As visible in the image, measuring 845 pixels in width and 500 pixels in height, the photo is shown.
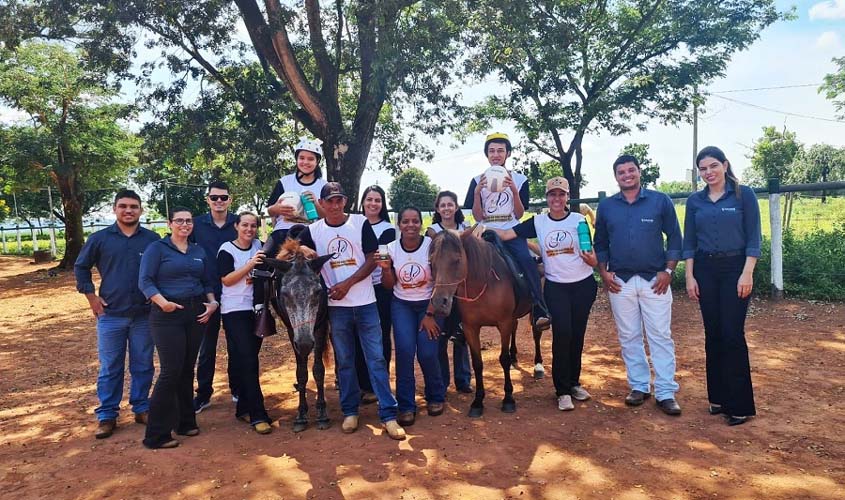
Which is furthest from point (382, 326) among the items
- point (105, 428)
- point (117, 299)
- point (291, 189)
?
point (105, 428)

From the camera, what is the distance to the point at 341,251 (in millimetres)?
4891

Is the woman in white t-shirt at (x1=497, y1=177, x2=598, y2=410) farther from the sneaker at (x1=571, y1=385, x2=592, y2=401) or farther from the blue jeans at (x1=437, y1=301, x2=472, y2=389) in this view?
the blue jeans at (x1=437, y1=301, x2=472, y2=389)

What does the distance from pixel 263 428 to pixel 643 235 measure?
4028 mm

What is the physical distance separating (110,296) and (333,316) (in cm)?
211

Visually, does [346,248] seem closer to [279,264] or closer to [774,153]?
[279,264]

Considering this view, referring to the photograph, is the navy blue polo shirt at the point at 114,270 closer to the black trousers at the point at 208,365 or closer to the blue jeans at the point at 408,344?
the black trousers at the point at 208,365

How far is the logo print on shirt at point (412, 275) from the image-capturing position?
5047mm

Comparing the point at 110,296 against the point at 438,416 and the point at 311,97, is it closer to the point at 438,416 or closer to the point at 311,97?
the point at 438,416

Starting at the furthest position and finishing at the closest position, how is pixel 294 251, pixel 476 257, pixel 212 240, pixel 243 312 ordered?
pixel 212 240
pixel 476 257
pixel 243 312
pixel 294 251

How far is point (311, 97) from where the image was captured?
35.9 ft

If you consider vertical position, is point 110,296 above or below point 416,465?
above

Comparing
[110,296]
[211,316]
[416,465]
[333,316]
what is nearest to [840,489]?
[416,465]

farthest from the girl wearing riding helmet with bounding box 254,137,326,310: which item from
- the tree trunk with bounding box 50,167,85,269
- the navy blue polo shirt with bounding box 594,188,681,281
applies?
the tree trunk with bounding box 50,167,85,269

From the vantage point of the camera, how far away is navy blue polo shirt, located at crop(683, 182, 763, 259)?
15.4ft
